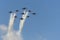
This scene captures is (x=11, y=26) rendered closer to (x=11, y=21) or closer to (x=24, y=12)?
(x=11, y=21)

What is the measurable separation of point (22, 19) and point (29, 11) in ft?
43.3

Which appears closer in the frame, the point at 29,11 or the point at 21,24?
the point at 21,24

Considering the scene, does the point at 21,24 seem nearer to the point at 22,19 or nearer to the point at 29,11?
the point at 22,19

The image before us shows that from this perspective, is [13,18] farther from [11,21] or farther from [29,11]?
[29,11]

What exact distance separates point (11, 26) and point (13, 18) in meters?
7.81

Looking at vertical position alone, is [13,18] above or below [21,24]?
above

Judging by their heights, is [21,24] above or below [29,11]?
below

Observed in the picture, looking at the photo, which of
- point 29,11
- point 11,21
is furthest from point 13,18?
point 29,11

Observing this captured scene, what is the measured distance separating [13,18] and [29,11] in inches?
641

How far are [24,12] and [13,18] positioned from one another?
11.6 meters

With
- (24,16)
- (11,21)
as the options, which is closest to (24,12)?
(24,16)

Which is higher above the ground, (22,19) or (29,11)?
(29,11)

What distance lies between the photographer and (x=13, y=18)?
149000 mm

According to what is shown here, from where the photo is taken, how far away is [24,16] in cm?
14438
